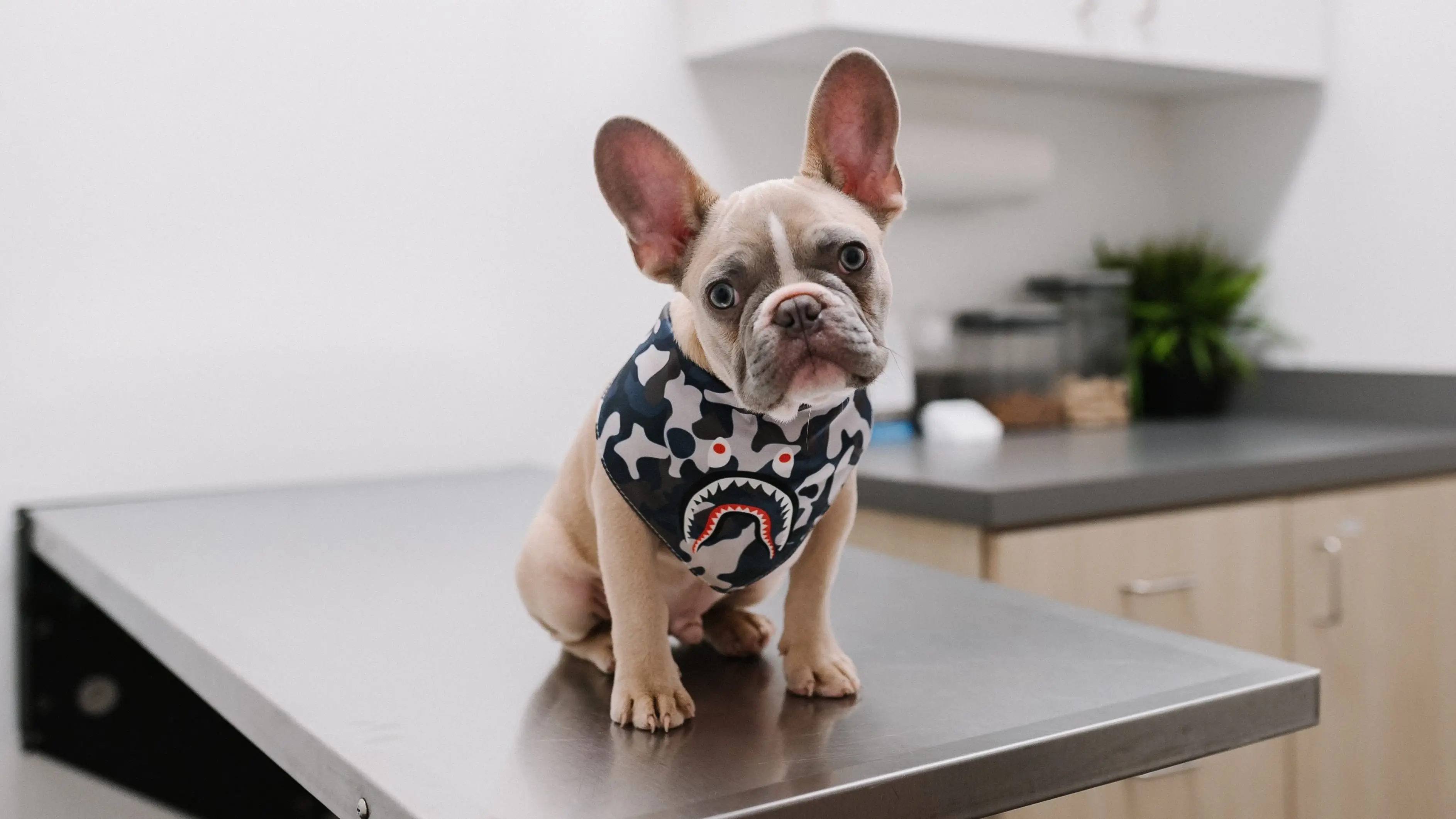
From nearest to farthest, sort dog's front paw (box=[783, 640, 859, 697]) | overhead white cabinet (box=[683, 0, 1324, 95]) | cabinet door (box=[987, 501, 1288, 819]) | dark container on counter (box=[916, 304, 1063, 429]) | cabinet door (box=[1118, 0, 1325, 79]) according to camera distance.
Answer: dog's front paw (box=[783, 640, 859, 697]) → cabinet door (box=[987, 501, 1288, 819]) → overhead white cabinet (box=[683, 0, 1324, 95]) → cabinet door (box=[1118, 0, 1325, 79]) → dark container on counter (box=[916, 304, 1063, 429])

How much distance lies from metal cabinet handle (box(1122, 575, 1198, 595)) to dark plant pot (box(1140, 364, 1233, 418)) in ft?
2.76

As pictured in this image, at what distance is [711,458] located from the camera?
2.59 ft

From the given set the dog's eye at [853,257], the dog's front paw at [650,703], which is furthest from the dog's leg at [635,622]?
the dog's eye at [853,257]

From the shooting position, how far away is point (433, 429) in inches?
75.5

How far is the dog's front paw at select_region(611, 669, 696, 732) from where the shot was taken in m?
0.80

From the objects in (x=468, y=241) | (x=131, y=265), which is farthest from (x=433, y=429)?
(x=131, y=265)

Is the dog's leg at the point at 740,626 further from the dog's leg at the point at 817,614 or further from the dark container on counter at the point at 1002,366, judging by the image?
the dark container on counter at the point at 1002,366

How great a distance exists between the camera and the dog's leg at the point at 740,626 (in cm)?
97

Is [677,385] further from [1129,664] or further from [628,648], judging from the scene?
[1129,664]

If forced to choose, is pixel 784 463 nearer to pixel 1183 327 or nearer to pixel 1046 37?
pixel 1046 37

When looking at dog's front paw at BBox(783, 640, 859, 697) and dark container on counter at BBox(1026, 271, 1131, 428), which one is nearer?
dog's front paw at BBox(783, 640, 859, 697)

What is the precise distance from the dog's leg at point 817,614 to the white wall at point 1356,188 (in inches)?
73.3

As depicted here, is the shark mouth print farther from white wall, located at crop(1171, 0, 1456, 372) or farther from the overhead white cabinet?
white wall, located at crop(1171, 0, 1456, 372)

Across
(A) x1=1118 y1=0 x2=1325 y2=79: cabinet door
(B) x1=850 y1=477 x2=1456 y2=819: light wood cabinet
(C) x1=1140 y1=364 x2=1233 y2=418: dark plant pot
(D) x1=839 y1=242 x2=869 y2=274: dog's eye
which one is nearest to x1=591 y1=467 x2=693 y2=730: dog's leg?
(D) x1=839 y1=242 x2=869 y2=274: dog's eye
